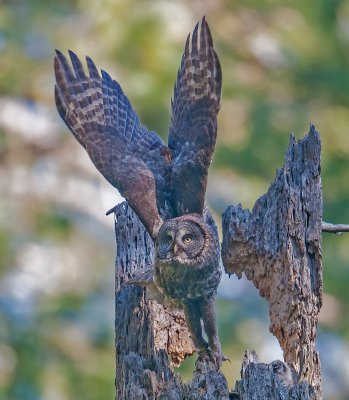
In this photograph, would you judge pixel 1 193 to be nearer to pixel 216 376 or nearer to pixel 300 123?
pixel 300 123

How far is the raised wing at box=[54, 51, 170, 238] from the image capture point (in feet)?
16.3

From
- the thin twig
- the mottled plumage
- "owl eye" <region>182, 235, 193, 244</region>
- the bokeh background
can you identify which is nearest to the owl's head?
"owl eye" <region>182, 235, 193, 244</region>

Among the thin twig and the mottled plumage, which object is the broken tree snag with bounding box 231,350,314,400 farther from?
the thin twig

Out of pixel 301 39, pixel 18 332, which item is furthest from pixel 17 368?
pixel 301 39

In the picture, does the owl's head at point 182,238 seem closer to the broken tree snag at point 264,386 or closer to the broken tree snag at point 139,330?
the broken tree snag at point 139,330

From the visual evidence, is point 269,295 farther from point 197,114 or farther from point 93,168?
point 93,168

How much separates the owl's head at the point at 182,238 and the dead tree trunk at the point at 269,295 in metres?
0.14

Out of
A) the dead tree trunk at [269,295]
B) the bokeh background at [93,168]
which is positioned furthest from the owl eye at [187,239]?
the bokeh background at [93,168]

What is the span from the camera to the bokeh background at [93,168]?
1027 cm

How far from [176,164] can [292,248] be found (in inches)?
25.4

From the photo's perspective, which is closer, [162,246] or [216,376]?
[216,376]

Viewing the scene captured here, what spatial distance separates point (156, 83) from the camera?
34.9ft

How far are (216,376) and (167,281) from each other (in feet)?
2.23

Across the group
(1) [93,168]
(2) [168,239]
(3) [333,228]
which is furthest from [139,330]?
(1) [93,168]
